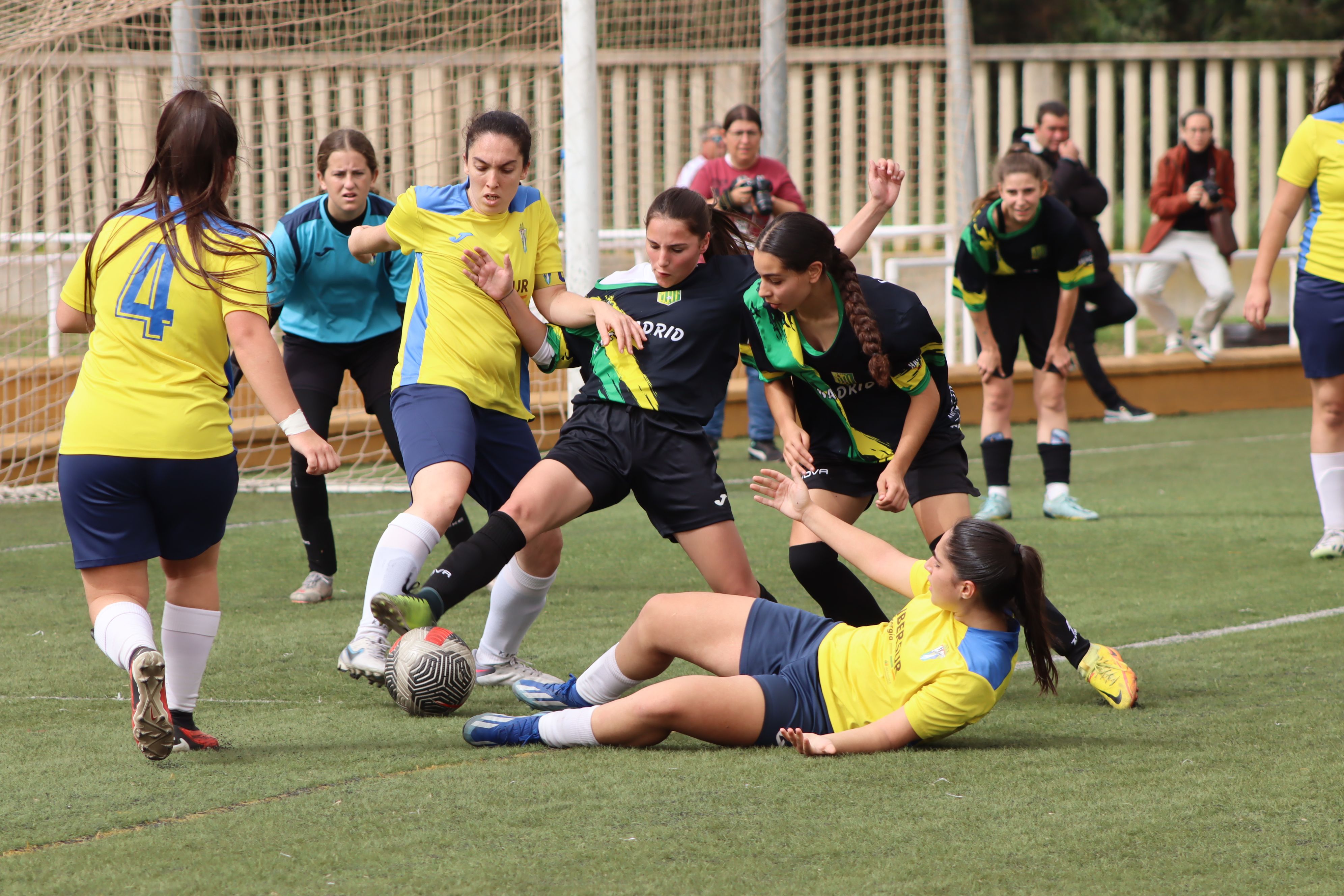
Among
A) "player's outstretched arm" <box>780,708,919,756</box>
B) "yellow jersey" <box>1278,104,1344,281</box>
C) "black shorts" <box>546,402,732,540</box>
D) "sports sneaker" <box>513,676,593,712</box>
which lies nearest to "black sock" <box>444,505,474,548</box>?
"black shorts" <box>546,402,732,540</box>

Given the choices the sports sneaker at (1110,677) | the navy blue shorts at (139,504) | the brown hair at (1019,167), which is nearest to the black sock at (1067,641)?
the sports sneaker at (1110,677)

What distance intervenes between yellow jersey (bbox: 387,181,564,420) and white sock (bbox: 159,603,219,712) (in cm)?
110

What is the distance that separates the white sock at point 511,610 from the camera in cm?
458

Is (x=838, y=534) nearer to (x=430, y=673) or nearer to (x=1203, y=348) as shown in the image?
(x=430, y=673)

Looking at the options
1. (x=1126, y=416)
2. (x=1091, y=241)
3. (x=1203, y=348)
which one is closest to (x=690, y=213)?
(x=1091, y=241)

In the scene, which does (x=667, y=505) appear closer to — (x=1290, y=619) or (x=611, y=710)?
(x=611, y=710)

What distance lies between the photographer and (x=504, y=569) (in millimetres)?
4625

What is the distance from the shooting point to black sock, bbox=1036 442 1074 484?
7.82m

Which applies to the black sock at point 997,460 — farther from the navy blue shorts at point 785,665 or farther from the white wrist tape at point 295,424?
the white wrist tape at point 295,424

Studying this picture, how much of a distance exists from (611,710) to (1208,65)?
16002mm

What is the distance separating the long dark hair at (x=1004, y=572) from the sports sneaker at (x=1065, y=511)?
4.23m

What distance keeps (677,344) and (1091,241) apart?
6.61m

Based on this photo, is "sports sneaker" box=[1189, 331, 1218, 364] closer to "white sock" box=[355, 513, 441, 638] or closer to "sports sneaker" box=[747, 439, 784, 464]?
"sports sneaker" box=[747, 439, 784, 464]

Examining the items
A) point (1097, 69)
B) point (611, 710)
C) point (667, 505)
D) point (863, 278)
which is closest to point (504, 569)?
point (667, 505)
